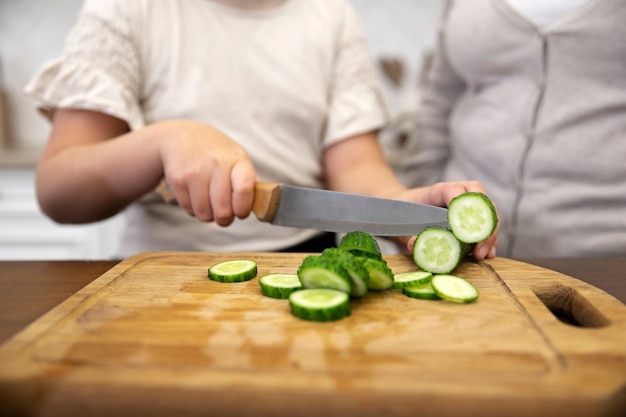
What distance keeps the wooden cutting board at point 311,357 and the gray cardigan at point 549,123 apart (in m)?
0.42

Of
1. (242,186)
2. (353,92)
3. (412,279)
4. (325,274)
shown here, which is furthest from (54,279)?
(353,92)

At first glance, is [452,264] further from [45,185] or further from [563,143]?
[45,185]

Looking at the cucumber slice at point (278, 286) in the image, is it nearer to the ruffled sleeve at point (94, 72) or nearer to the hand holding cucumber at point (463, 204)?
the hand holding cucumber at point (463, 204)

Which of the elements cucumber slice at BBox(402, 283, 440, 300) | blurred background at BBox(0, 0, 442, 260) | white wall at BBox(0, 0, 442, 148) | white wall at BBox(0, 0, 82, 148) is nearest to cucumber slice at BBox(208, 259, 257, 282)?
cucumber slice at BBox(402, 283, 440, 300)

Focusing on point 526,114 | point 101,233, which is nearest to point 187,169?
point 526,114

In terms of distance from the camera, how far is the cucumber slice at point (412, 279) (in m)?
0.87

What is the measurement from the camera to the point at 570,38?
1.21 m

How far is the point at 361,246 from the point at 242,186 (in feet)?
0.74

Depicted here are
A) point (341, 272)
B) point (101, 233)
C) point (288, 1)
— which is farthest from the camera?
point (101, 233)

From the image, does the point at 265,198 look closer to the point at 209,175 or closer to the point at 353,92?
the point at 209,175

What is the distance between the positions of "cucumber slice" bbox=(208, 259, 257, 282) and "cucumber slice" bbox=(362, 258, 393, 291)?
20 cm

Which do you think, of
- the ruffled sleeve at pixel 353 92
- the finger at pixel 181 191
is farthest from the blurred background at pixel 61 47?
the finger at pixel 181 191

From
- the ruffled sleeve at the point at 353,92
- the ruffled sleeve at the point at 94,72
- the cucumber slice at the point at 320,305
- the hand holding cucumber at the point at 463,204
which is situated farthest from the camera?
the ruffled sleeve at the point at 353,92

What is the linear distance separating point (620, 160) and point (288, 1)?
34.3 inches
